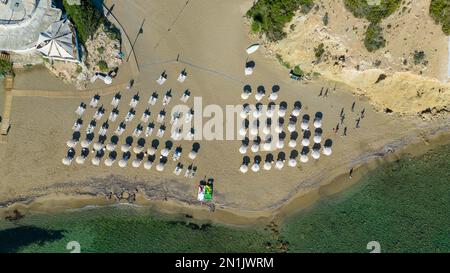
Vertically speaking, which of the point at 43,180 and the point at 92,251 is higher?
the point at 43,180

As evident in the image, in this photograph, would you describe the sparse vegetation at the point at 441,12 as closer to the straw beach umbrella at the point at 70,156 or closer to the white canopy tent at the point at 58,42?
the white canopy tent at the point at 58,42

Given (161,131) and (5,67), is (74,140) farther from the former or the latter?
(5,67)

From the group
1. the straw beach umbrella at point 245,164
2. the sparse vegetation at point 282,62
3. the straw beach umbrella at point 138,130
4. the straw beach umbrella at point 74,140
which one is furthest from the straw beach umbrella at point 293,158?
the straw beach umbrella at point 74,140

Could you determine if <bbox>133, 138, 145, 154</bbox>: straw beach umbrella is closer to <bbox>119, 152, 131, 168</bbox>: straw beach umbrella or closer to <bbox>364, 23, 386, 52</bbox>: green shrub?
<bbox>119, 152, 131, 168</bbox>: straw beach umbrella

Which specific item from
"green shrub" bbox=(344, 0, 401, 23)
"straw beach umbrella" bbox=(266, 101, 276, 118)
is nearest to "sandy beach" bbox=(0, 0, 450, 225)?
"straw beach umbrella" bbox=(266, 101, 276, 118)

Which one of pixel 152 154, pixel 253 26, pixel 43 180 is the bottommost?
pixel 43 180

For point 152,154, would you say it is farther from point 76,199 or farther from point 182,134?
point 76,199
